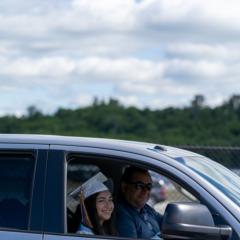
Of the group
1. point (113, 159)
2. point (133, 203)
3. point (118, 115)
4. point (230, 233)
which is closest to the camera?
point (230, 233)

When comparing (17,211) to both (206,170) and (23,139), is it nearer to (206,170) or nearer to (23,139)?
(23,139)

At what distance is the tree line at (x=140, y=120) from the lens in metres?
65.2

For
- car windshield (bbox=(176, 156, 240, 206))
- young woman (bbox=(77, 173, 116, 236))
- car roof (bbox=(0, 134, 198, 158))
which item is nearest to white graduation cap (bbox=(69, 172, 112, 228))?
young woman (bbox=(77, 173, 116, 236))

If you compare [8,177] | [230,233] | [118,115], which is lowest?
[230,233]

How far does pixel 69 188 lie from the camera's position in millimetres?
5719

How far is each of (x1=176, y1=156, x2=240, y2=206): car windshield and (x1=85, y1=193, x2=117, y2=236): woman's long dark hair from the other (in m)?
0.59

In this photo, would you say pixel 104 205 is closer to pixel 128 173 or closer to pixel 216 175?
pixel 128 173

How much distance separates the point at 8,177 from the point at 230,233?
4.47 ft

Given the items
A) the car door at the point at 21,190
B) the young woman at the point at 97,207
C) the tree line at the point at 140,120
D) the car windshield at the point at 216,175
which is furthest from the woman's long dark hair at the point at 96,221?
the tree line at the point at 140,120

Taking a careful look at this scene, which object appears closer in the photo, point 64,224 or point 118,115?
point 64,224

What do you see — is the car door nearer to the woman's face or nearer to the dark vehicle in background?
the dark vehicle in background

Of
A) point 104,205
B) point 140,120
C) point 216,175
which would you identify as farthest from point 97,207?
point 140,120

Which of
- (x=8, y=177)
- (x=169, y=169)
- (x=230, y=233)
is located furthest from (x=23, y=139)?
(x=230, y=233)

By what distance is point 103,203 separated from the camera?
5695mm
